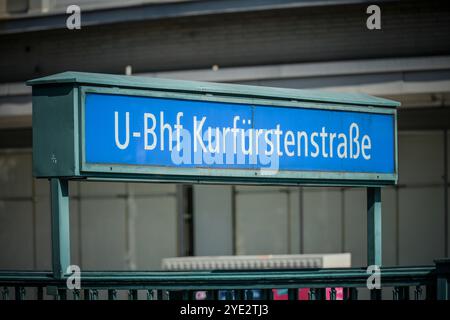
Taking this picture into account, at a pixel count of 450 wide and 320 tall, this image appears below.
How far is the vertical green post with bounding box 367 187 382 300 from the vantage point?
294 inches

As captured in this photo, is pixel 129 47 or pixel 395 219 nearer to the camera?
pixel 129 47

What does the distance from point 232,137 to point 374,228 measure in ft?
5.15

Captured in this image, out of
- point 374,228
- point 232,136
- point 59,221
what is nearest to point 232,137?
point 232,136

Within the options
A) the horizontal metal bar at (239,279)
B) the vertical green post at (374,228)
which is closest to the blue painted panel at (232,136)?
the vertical green post at (374,228)

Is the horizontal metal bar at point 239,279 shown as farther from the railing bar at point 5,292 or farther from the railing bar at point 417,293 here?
the railing bar at point 5,292

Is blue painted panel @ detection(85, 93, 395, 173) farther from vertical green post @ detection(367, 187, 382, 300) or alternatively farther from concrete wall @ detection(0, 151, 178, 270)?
concrete wall @ detection(0, 151, 178, 270)

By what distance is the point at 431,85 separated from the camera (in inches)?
620

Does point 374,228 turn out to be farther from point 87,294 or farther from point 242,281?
point 87,294

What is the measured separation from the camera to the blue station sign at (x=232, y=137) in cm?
644

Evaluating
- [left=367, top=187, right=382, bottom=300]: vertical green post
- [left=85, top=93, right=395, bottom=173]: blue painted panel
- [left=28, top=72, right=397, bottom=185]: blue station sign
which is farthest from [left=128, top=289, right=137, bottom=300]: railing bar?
[left=367, top=187, right=382, bottom=300]: vertical green post

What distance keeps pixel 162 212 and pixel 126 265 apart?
1486mm

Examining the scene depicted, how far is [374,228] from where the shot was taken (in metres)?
7.55
